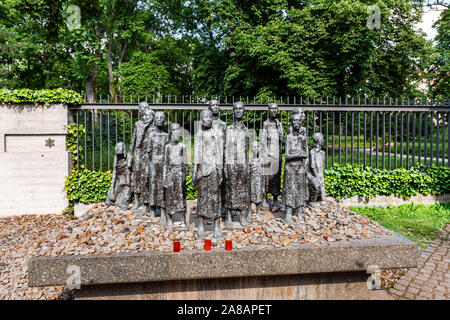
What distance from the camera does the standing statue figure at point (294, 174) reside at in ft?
14.7

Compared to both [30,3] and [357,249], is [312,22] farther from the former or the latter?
[357,249]

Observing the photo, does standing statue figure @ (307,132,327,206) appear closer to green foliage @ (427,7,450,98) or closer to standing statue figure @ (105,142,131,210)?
standing statue figure @ (105,142,131,210)

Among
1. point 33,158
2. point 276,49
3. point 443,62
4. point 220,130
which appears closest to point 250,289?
point 220,130

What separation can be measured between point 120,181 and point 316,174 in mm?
4131

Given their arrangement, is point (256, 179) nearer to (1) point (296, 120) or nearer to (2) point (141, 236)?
(1) point (296, 120)

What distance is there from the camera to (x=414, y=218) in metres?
7.40

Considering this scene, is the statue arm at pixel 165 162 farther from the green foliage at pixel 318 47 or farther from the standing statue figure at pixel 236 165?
the green foliage at pixel 318 47

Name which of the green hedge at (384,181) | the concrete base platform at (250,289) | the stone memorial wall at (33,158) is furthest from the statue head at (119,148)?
the stone memorial wall at (33,158)

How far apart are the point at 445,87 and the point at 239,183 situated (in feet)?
58.5

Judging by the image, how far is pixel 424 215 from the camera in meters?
7.62

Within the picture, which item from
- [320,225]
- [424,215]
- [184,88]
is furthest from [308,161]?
[184,88]

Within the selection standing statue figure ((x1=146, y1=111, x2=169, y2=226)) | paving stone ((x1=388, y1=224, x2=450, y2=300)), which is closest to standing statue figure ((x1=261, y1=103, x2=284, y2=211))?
standing statue figure ((x1=146, y1=111, x2=169, y2=226))

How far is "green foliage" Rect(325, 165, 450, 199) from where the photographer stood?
26.8 ft
